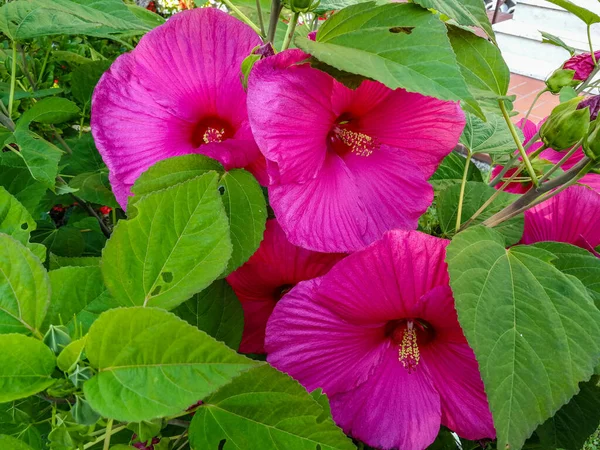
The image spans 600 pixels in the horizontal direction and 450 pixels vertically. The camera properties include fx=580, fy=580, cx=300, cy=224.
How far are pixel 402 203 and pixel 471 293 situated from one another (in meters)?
0.12

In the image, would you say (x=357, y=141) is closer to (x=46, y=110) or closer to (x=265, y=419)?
(x=265, y=419)

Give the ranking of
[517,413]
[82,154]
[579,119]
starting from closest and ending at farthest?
[517,413], [579,119], [82,154]

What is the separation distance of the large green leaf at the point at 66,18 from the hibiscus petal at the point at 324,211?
0.24 m

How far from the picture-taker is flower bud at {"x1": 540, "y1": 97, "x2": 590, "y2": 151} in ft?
1.76

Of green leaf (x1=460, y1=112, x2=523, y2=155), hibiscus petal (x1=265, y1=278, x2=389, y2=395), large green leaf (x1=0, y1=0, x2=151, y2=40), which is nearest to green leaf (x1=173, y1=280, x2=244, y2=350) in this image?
hibiscus petal (x1=265, y1=278, x2=389, y2=395)


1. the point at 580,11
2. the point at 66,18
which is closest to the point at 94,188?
the point at 66,18

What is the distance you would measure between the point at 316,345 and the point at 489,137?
382 millimetres

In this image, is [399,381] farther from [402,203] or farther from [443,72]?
[443,72]

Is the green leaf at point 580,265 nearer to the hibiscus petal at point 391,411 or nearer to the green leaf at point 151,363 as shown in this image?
the hibiscus petal at point 391,411

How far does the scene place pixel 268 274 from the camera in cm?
57

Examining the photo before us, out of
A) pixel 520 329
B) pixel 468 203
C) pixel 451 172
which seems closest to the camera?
pixel 520 329

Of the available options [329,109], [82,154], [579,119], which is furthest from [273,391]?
[82,154]

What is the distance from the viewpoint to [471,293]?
444 mm

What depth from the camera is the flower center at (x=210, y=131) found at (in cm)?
56
